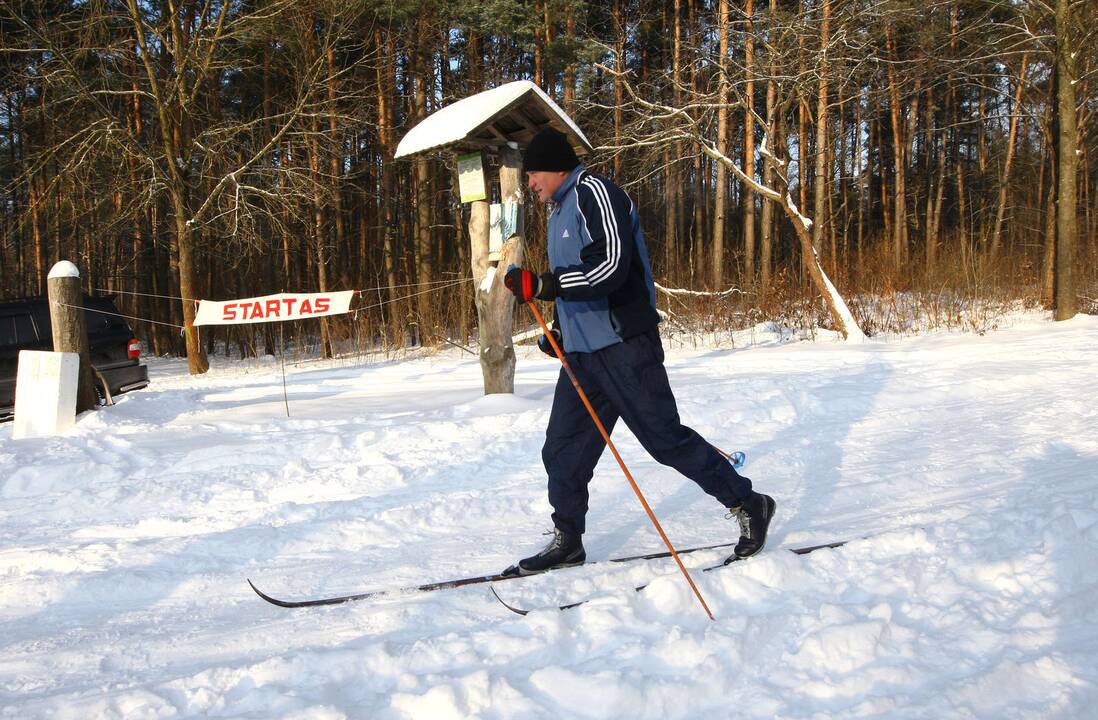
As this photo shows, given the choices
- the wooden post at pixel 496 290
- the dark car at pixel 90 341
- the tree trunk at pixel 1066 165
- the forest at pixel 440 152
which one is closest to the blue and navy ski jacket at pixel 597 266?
the wooden post at pixel 496 290

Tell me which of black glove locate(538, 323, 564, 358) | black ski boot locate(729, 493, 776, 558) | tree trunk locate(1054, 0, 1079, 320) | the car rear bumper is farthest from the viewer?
tree trunk locate(1054, 0, 1079, 320)

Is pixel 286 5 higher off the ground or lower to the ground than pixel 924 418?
higher

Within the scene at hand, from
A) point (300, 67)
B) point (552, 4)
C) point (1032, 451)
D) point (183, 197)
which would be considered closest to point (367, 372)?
point (183, 197)

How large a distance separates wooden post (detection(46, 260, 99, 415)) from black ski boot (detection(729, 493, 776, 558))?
6.38 m

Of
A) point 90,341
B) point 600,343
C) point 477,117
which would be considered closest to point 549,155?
point 600,343

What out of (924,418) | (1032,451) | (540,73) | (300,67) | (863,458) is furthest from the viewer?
(540,73)

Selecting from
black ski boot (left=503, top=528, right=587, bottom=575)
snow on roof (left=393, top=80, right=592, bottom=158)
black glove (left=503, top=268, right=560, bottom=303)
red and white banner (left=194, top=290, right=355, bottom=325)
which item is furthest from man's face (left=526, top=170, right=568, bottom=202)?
red and white banner (left=194, top=290, right=355, bottom=325)

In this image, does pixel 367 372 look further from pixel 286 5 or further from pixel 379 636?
pixel 379 636

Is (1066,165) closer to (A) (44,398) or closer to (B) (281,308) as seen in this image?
(B) (281,308)

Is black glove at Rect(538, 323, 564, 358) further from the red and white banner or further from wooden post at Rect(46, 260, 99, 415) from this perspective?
wooden post at Rect(46, 260, 99, 415)

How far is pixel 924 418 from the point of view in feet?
20.5

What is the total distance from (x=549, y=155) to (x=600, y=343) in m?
0.86

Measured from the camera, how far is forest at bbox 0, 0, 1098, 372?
42.8 ft

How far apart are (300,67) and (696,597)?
17.5 meters
